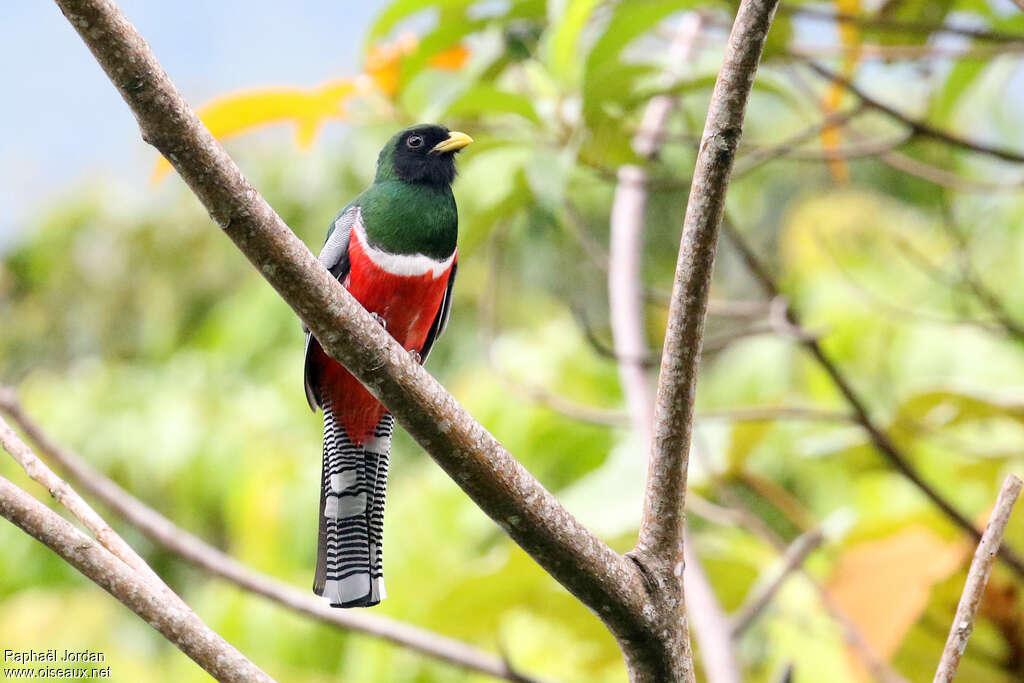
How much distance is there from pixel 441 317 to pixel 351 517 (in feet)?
1.12

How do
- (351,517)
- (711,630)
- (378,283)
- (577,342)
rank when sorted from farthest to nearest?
(577,342)
(711,630)
(378,283)
(351,517)

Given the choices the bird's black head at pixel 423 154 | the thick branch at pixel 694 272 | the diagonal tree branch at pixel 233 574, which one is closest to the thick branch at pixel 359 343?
the thick branch at pixel 694 272

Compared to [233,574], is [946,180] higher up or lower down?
higher up

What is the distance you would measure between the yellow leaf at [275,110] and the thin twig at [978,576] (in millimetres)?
1049

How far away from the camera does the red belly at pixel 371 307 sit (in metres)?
1.31

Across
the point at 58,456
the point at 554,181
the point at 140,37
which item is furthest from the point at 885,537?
the point at 140,37

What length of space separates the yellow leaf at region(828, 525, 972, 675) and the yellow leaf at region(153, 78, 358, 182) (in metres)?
1.12

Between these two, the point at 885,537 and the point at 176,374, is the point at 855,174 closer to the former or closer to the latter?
the point at 176,374

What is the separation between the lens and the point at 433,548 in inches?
179

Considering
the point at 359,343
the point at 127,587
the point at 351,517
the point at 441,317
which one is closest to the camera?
the point at 359,343

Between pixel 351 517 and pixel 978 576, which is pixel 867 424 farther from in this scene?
pixel 351 517

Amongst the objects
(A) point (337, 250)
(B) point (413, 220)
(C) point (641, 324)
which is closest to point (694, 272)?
(B) point (413, 220)

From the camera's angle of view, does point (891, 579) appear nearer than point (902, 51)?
Yes

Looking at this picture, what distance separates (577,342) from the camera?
5859 mm
